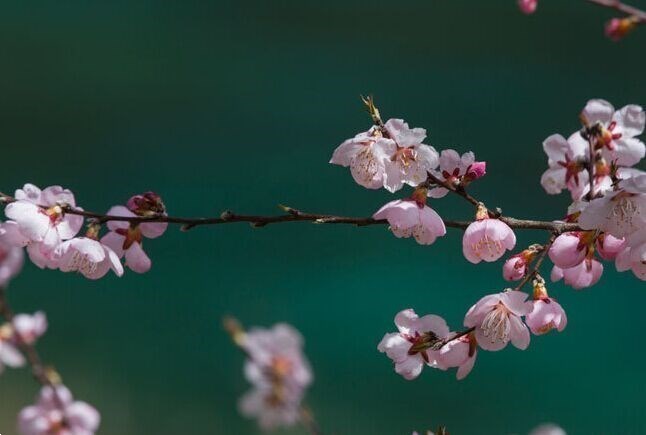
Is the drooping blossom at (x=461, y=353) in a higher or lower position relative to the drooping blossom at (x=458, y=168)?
lower

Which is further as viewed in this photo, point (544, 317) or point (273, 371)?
point (273, 371)

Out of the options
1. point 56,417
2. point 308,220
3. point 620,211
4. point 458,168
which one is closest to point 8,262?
point 56,417

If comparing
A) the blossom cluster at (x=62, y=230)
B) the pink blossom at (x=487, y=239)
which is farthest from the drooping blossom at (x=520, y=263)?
the blossom cluster at (x=62, y=230)

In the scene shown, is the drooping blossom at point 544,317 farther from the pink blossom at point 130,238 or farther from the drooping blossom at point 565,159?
the pink blossom at point 130,238

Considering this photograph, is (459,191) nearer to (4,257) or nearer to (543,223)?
(543,223)

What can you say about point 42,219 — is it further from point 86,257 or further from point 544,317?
point 544,317
